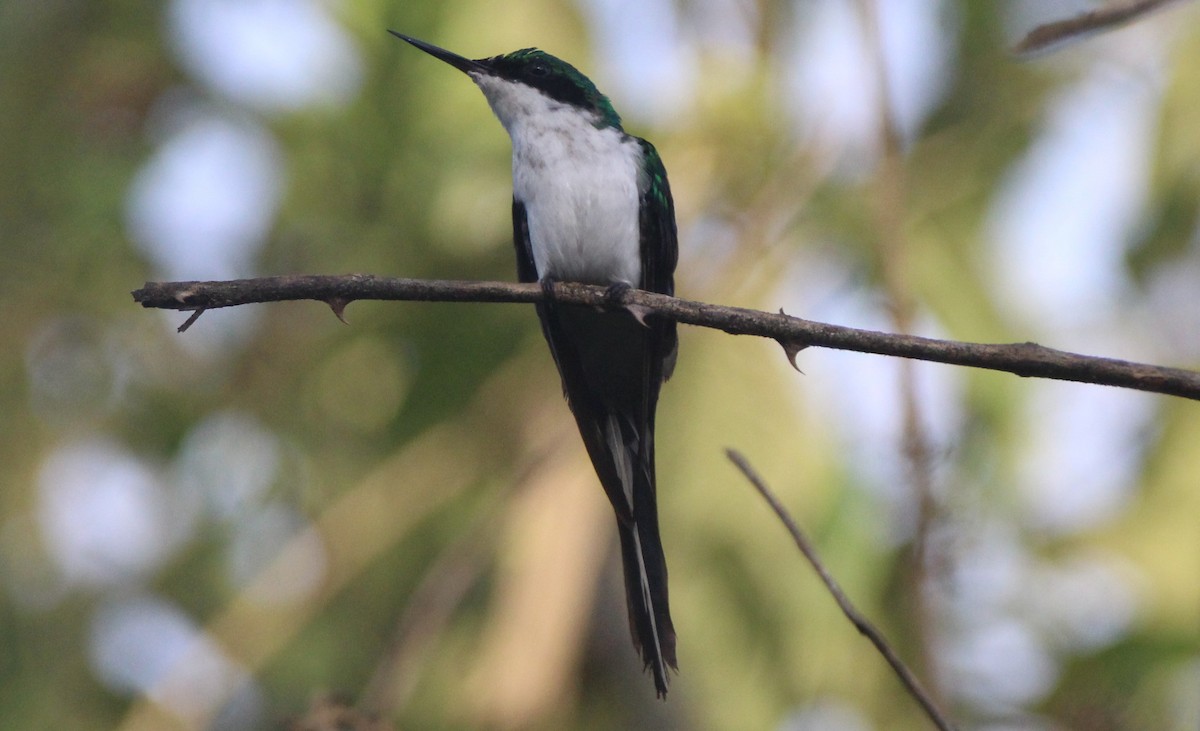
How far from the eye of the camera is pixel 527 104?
4.89 metres

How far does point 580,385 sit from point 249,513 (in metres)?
3.24

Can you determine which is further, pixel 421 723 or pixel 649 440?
pixel 421 723

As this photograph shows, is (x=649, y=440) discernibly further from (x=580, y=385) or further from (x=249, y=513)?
(x=249, y=513)

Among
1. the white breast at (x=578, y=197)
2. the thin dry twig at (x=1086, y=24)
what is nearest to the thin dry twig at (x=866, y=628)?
the thin dry twig at (x=1086, y=24)

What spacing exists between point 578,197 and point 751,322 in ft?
6.23

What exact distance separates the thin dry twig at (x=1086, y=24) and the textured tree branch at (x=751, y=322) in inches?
39.2

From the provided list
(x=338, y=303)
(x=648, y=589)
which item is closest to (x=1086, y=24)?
(x=338, y=303)

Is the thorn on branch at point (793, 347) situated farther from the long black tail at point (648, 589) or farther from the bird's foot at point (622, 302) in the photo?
the long black tail at point (648, 589)

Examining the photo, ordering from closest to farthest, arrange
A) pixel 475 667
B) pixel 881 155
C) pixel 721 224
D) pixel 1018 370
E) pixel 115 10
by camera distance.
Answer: pixel 1018 370 → pixel 881 155 → pixel 475 667 → pixel 721 224 → pixel 115 10

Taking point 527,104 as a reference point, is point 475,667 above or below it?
below

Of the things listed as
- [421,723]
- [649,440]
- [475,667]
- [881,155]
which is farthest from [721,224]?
[421,723]

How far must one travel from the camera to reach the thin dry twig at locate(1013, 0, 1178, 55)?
286 cm

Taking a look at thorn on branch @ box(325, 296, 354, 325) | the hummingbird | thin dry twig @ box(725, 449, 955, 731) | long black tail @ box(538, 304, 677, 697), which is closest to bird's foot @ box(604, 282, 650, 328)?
the hummingbird

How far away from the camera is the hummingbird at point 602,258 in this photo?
4.23 metres
